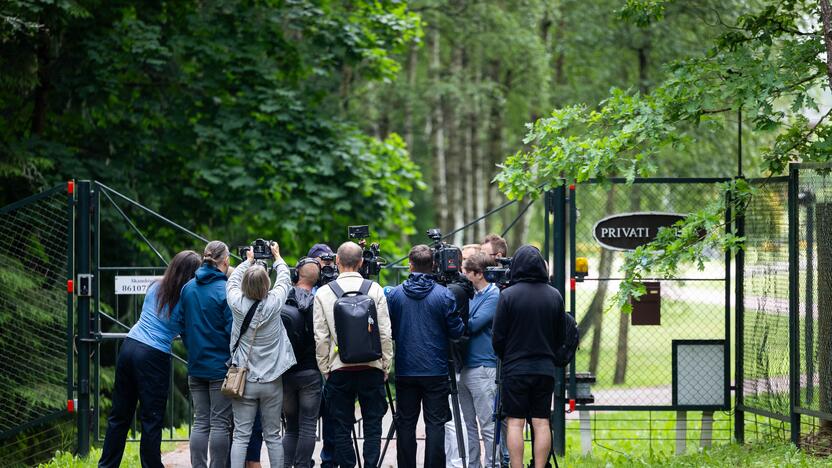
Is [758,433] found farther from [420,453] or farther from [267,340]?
[267,340]

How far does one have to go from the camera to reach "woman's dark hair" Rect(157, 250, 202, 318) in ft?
24.6

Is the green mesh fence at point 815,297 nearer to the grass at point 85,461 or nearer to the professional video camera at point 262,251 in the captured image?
the professional video camera at point 262,251

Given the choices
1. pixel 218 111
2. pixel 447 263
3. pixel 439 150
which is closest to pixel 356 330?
pixel 447 263

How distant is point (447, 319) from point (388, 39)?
9.74 metres

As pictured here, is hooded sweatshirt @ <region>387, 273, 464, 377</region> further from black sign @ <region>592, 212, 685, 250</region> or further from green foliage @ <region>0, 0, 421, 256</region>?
green foliage @ <region>0, 0, 421, 256</region>

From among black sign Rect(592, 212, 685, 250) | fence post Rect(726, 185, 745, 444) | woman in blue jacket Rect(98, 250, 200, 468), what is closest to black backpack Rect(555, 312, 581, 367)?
black sign Rect(592, 212, 685, 250)

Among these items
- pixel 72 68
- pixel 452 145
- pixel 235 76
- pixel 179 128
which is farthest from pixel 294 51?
pixel 452 145

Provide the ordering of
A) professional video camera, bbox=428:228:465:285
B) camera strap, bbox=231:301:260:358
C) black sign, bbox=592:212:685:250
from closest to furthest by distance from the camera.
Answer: camera strap, bbox=231:301:260:358, professional video camera, bbox=428:228:465:285, black sign, bbox=592:212:685:250

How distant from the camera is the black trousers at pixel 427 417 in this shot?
295 inches

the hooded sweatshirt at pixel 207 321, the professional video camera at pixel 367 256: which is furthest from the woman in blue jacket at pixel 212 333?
the professional video camera at pixel 367 256

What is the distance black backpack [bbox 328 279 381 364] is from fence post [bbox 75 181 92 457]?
343 centimetres

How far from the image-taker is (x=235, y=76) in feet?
50.4

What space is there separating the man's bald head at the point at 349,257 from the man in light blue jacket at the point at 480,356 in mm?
1072

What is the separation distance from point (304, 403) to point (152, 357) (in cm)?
124
